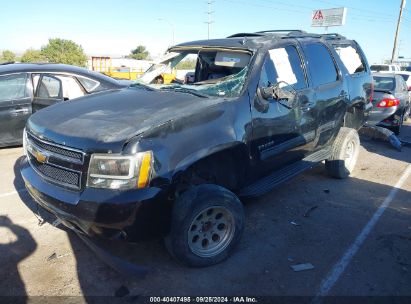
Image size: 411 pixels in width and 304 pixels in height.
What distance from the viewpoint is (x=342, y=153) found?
5.40 metres

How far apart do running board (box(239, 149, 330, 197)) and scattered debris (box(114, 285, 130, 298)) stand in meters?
1.45

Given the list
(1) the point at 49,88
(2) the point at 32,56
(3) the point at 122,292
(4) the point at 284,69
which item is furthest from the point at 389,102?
(2) the point at 32,56

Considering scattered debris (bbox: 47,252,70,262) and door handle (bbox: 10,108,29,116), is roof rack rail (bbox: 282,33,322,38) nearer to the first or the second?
scattered debris (bbox: 47,252,70,262)

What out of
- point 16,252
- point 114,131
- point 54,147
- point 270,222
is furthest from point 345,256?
point 16,252

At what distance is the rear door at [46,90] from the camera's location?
21.1 feet

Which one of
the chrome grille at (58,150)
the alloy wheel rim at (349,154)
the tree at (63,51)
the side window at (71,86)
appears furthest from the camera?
the tree at (63,51)

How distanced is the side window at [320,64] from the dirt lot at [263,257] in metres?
1.60

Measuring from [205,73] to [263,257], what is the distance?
265 centimetres

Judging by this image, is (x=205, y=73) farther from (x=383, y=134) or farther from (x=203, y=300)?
(x=383, y=134)

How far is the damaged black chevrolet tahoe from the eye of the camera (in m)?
2.78

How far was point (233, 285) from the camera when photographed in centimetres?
308

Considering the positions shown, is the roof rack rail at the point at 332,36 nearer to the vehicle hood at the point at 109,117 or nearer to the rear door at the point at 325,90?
the rear door at the point at 325,90

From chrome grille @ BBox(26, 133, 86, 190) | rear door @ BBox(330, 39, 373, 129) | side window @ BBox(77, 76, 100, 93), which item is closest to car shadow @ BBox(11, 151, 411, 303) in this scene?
chrome grille @ BBox(26, 133, 86, 190)

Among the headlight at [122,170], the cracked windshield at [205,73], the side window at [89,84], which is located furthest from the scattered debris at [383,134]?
the headlight at [122,170]
